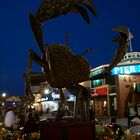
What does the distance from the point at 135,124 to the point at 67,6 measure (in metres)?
5.65

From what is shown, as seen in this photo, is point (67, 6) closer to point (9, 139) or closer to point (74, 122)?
point (74, 122)

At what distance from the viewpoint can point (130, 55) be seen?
40.1 meters

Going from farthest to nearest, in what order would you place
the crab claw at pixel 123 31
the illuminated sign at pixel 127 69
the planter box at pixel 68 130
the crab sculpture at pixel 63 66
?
the illuminated sign at pixel 127 69
the crab claw at pixel 123 31
the crab sculpture at pixel 63 66
the planter box at pixel 68 130

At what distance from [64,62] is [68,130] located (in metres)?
2.00

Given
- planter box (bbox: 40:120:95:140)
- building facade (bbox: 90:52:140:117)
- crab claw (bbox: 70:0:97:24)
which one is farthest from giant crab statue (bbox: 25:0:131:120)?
building facade (bbox: 90:52:140:117)

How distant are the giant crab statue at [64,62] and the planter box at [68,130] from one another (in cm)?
72

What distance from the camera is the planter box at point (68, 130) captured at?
9492 millimetres

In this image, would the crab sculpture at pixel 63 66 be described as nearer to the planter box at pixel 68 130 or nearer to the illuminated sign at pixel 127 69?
the planter box at pixel 68 130

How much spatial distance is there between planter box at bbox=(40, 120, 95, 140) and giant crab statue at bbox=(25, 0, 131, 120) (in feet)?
2.37

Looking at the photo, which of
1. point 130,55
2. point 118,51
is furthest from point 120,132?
point 130,55

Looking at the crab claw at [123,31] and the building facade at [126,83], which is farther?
the building facade at [126,83]

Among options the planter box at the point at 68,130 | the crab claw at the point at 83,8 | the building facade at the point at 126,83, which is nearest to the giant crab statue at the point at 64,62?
the crab claw at the point at 83,8

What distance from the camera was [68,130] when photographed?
951 cm

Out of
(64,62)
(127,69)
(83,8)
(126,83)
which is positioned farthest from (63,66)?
(126,83)
